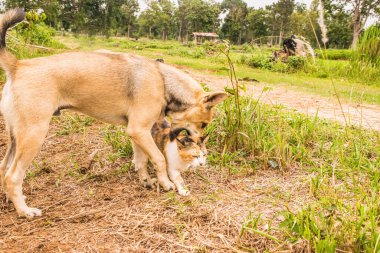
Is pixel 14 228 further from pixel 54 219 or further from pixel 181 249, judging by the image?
pixel 181 249

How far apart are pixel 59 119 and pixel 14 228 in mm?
3293

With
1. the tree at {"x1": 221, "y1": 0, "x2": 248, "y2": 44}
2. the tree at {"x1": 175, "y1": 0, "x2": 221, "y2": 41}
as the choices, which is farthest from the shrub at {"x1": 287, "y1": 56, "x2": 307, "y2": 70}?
the tree at {"x1": 221, "y1": 0, "x2": 248, "y2": 44}

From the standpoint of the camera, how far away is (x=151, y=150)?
356cm

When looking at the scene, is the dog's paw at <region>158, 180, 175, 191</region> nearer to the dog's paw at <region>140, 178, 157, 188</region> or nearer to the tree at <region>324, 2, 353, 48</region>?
the dog's paw at <region>140, 178, 157, 188</region>

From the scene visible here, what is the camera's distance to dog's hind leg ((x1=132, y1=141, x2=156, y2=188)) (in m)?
3.75

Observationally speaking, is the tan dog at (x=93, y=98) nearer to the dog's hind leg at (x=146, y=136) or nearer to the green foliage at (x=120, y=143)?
the dog's hind leg at (x=146, y=136)

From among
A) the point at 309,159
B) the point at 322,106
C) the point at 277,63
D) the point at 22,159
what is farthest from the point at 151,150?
the point at 277,63

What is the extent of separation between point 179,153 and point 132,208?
93 cm

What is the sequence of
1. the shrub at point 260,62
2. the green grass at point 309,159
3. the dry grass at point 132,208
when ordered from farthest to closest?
the shrub at point 260,62, the dry grass at point 132,208, the green grass at point 309,159

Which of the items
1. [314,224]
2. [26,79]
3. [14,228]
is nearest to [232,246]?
[314,224]

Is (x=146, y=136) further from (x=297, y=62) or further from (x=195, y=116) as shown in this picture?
(x=297, y=62)

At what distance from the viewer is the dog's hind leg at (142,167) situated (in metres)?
3.75

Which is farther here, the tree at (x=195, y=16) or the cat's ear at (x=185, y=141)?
the tree at (x=195, y=16)

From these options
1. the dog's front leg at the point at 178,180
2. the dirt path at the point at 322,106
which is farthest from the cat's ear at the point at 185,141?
the dirt path at the point at 322,106
